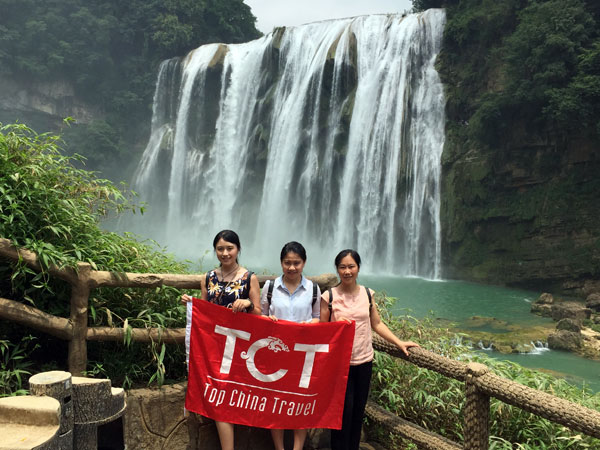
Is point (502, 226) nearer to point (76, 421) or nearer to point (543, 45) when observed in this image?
point (543, 45)

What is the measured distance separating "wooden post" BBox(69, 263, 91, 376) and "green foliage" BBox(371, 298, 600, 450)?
186cm

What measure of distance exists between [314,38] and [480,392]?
20349 mm

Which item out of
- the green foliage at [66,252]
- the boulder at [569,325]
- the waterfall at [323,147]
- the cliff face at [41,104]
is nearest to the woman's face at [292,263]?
the green foliage at [66,252]

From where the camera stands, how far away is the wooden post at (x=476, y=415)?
2.46 metres

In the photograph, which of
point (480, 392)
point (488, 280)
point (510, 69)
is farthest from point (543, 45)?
point (480, 392)

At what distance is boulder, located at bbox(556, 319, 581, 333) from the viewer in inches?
404

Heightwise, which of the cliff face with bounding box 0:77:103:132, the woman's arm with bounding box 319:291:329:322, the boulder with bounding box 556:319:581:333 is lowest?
the boulder with bounding box 556:319:581:333

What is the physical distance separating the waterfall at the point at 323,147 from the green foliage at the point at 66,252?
47.6 ft

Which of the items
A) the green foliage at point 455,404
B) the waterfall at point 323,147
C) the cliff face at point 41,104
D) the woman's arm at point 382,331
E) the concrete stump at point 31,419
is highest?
the cliff face at point 41,104

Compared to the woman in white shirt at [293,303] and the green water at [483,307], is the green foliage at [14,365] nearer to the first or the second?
the woman in white shirt at [293,303]

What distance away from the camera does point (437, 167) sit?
680 inches

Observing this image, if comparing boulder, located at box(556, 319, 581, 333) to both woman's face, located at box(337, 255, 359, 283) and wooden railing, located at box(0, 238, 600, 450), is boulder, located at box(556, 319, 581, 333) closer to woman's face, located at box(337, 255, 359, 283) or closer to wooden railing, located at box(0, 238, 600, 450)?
wooden railing, located at box(0, 238, 600, 450)

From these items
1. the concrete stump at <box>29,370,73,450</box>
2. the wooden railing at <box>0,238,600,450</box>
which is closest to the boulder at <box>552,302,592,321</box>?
the wooden railing at <box>0,238,600,450</box>

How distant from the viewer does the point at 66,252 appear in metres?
2.79
